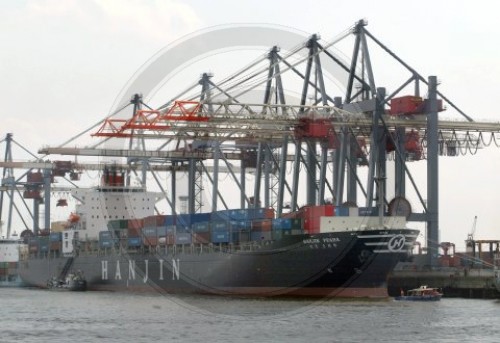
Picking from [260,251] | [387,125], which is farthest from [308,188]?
[260,251]

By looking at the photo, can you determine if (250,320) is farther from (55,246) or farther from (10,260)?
(10,260)

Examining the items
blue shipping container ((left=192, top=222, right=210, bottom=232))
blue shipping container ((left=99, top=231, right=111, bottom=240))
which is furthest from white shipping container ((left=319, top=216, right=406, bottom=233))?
blue shipping container ((left=99, top=231, right=111, bottom=240))

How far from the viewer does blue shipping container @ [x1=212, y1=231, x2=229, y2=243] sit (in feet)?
223

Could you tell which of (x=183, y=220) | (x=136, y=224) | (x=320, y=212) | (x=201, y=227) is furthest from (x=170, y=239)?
(x=320, y=212)

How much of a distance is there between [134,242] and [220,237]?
11042 mm

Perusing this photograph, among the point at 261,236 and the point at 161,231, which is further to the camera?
the point at 161,231

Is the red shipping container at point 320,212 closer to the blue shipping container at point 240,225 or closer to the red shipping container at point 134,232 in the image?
the blue shipping container at point 240,225

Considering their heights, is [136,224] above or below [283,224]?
above

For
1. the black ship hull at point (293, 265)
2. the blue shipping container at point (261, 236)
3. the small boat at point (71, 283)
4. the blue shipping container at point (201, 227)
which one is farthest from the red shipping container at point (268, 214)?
the small boat at point (71, 283)

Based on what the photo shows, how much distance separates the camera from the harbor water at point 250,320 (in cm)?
4281

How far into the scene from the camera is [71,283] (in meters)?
82.2

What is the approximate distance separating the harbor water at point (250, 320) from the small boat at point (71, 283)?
17.0 m

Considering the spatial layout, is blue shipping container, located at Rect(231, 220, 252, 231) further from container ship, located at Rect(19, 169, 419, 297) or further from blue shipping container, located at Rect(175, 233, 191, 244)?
blue shipping container, located at Rect(175, 233, 191, 244)

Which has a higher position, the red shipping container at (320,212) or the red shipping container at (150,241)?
the red shipping container at (320,212)
